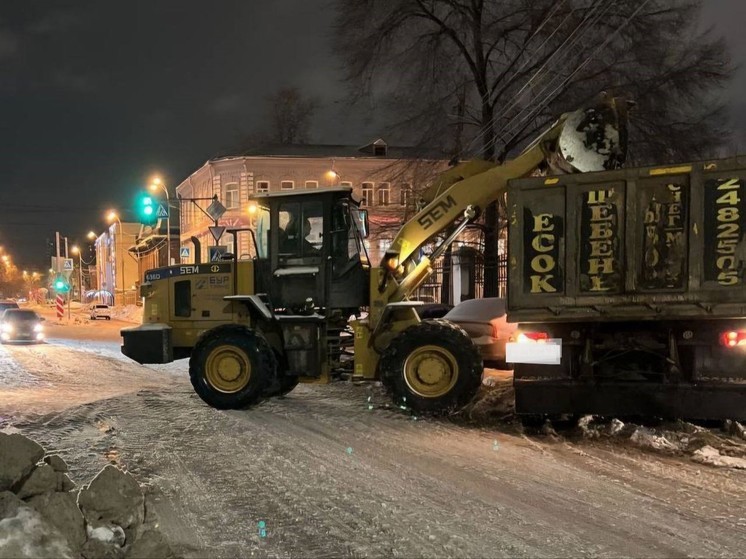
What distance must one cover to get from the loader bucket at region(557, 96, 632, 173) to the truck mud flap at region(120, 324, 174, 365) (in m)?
6.41

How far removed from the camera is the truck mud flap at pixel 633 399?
6.76 meters

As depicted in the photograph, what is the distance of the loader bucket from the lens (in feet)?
26.3

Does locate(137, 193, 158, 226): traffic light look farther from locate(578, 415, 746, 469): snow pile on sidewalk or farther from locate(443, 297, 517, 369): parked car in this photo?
locate(578, 415, 746, 469): snow pile on sidewalk

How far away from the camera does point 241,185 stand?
43.2 meters

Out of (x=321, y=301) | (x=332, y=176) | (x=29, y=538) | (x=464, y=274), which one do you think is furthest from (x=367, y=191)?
(x=29, y=538)

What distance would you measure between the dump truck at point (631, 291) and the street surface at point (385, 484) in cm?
77

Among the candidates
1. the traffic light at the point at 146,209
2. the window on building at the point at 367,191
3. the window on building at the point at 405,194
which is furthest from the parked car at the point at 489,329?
the window on building at the point at 367,191

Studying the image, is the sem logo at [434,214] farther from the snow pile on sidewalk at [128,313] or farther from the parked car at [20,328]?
the snow pile on sidewalk at [128,313]

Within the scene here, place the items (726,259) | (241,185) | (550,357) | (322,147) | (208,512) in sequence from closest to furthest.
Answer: (208,512) < (726,259) < (550,357) < (241,185) < (322,147)

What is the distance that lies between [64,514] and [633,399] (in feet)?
18.9

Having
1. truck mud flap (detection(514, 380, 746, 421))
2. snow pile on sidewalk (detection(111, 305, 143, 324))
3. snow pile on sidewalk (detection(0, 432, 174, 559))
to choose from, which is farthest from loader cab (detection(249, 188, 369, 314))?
snow pile on sidewalk (detection(111, 305, 143, 324))

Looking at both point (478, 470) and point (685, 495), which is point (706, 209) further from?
point (478, 470)

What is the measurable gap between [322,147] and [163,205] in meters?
24.2

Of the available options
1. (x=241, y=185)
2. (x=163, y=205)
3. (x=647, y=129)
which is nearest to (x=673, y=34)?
(x=647, y=129)
